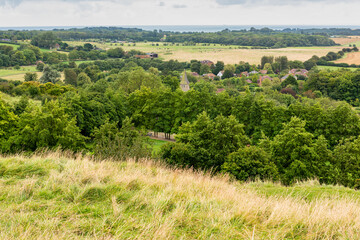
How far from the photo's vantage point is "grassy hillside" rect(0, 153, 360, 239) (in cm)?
568

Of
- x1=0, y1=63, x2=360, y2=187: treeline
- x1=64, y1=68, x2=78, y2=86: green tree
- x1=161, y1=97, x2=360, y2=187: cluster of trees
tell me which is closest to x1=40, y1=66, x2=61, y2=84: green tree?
x1=64, y1=68, x2=78, y2=86: green tree

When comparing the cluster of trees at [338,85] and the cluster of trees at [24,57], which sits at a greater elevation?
the cluster of trees at [24,57]

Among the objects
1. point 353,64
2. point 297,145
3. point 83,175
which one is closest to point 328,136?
point 297,145

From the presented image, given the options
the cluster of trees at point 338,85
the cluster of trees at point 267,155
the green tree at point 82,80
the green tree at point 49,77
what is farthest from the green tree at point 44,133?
the cluster of trees at point 338,85

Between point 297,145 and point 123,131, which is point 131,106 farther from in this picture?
point 297,145

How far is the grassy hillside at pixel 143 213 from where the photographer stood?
18.6 feet

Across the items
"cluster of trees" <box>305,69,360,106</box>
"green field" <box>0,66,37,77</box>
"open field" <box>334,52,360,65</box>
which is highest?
"open field" <box>334,52,360,65</box>

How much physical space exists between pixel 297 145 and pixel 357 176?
4307 mm

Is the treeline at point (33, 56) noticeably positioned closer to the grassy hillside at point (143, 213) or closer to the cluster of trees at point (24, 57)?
the cluster of trees at point (24, 57)

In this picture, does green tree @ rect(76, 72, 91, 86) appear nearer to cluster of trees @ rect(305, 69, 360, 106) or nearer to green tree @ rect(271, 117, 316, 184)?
cluster of trees @ rect(305, 69, 360, 106)

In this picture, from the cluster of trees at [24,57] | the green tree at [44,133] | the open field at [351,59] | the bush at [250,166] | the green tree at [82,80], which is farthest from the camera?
the open field at [351,59]

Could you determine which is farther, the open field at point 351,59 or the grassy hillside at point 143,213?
the open field at point 351,59

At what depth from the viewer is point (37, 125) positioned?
2416cm

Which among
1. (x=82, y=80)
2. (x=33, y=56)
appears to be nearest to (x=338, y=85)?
(x=82, y=80)
